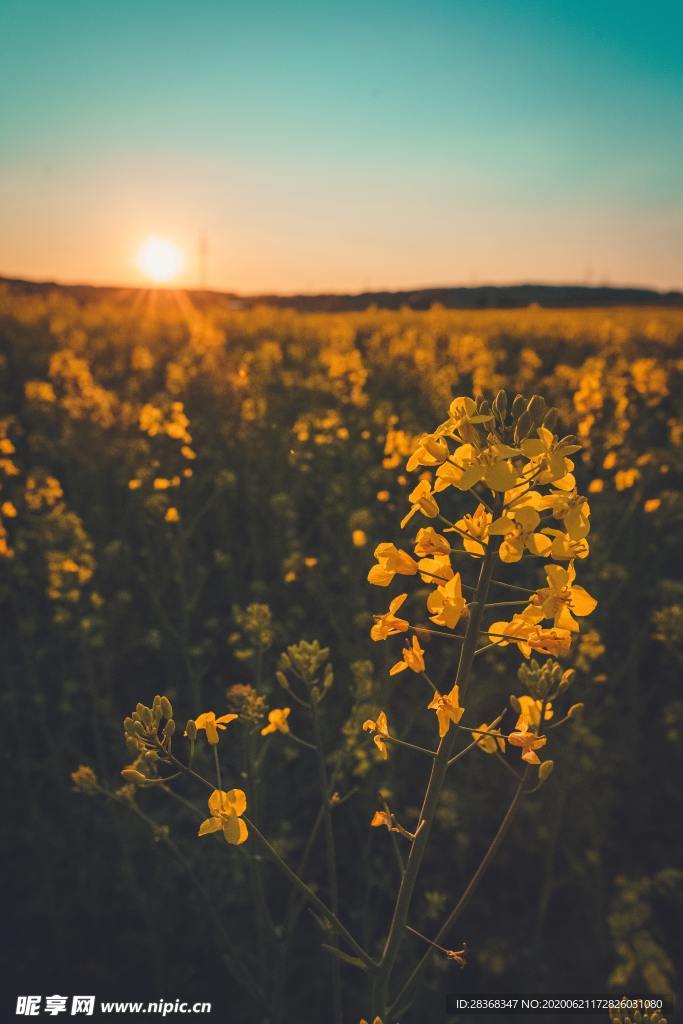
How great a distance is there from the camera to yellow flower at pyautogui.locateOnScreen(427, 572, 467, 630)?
3.25 feet

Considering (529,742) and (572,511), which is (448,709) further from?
(572,511)

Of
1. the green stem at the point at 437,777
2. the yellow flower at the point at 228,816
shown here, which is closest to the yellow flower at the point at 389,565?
the green stem at the point at 437,777

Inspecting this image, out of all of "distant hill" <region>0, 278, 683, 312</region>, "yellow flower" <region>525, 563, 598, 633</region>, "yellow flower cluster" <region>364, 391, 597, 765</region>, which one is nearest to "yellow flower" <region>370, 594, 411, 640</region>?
"yellow flower cluster" <region>364, 391, 597, 765</region>

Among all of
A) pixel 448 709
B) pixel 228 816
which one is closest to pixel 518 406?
pixel 448 709

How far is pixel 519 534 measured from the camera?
100cm

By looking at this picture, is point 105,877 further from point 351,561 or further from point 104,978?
point 351,561

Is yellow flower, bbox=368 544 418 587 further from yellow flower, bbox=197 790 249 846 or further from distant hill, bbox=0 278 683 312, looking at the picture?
distant hill, bbox=0 278 683 312

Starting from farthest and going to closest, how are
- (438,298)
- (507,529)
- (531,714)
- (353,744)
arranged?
(438,298), (353,744), (531,714), (507,529)

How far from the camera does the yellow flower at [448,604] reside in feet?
3.25

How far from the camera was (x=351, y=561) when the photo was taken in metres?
3.29

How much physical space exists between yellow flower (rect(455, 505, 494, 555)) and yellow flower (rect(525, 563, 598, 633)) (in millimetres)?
117

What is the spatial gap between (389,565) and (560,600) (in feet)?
0.93

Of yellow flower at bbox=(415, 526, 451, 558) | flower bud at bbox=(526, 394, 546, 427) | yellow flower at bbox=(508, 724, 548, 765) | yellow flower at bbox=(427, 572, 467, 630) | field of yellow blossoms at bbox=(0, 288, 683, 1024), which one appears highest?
flower bud at bbox=(526, 394, 546, 427)

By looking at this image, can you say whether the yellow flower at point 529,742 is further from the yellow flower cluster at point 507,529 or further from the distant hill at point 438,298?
the distant hill at point 438,298
